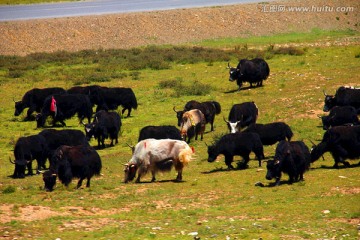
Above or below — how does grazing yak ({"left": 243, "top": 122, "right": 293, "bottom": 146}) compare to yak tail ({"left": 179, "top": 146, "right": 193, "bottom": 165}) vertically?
above

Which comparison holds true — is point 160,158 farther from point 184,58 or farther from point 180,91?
point 184,58

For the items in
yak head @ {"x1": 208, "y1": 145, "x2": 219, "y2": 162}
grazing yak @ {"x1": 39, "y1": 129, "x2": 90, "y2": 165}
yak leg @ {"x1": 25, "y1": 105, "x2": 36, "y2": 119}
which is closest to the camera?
yak head @ {"x1": 208, "y1": 145, "x2": 219, "y2": 162}

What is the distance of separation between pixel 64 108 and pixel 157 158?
10.8m

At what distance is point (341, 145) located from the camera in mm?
21281

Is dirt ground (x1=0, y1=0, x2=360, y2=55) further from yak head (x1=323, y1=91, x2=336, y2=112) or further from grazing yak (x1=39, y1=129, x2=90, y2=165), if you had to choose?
grazing yak (x1=39, y1=129, x2=90, y2=165)

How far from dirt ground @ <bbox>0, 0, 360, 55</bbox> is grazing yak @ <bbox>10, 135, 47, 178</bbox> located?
28772mm

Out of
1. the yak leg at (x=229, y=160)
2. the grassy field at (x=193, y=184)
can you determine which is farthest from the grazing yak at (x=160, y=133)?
the yak leg at (x=229, y=160)

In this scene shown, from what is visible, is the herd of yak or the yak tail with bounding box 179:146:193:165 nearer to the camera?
the herd of yak

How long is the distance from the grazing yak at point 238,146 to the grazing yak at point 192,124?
397cm

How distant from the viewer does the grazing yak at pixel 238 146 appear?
71.9ft

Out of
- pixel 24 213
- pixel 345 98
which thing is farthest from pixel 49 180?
pixel 345 98

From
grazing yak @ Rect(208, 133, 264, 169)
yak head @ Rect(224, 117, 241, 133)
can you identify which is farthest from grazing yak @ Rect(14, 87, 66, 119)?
grazing yak @ Rect(208, 133, 264, 169)

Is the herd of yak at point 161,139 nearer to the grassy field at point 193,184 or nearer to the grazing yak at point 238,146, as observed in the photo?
the grazing yak at point 238,146

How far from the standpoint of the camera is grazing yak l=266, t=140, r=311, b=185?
19.7 metres
